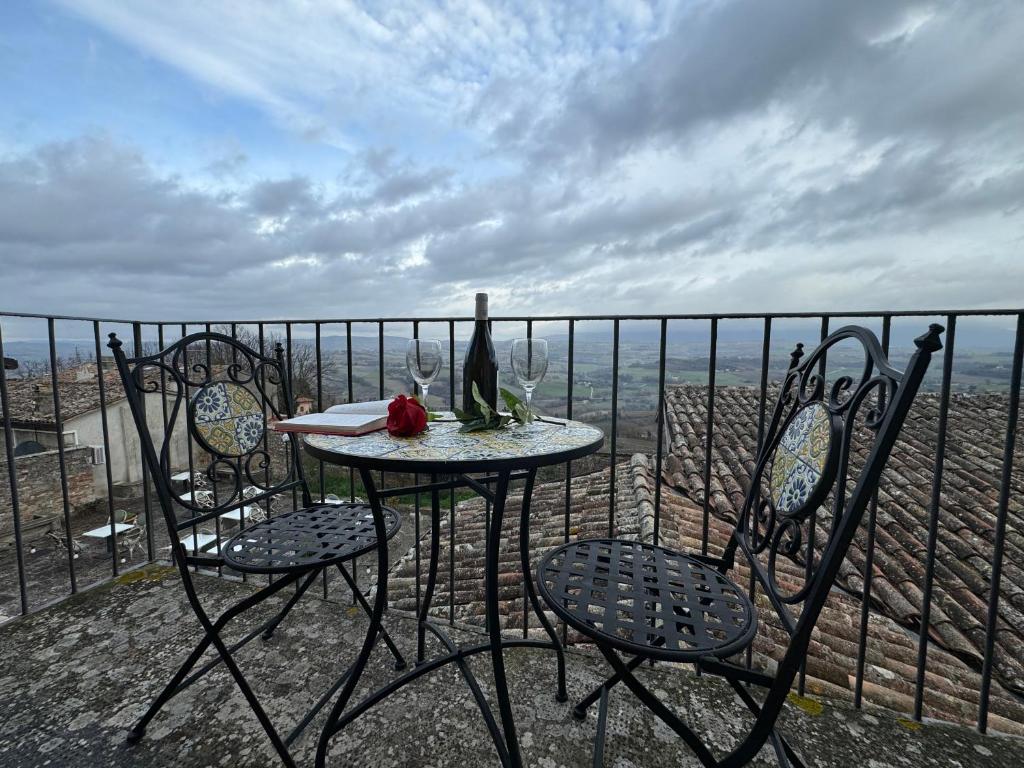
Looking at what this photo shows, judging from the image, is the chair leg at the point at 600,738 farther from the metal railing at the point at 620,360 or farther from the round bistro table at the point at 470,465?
the metal railing at the point at 620,360

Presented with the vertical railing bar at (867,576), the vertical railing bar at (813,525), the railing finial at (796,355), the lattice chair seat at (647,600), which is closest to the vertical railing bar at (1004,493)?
the vertical railing bar at (867,576)

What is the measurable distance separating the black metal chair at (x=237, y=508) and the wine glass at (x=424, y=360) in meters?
0.52

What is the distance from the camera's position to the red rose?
47.5 inches

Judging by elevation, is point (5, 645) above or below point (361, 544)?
below

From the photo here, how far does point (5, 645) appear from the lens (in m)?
1.68

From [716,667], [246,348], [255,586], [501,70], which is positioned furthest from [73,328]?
[501,70]

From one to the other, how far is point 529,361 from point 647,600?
0.76 m

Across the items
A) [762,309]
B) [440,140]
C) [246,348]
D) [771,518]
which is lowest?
[771,518]

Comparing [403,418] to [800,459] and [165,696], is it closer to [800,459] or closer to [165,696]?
[800,459]

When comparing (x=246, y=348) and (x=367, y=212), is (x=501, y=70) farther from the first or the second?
(x=367, y=212)

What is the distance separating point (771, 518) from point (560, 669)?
869 mm

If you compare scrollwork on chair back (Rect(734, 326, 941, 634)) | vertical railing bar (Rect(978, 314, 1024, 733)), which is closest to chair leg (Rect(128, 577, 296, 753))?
scrollwork on chair back (Rect(734, 326, 941, 634))

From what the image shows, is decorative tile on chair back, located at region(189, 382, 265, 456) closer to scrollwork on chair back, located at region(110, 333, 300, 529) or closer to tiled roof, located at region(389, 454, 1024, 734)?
scrollwork on chair back, located at region(110, 333, 300, 529)

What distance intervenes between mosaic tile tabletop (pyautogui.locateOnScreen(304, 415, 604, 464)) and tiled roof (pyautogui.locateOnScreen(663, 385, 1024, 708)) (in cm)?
225
